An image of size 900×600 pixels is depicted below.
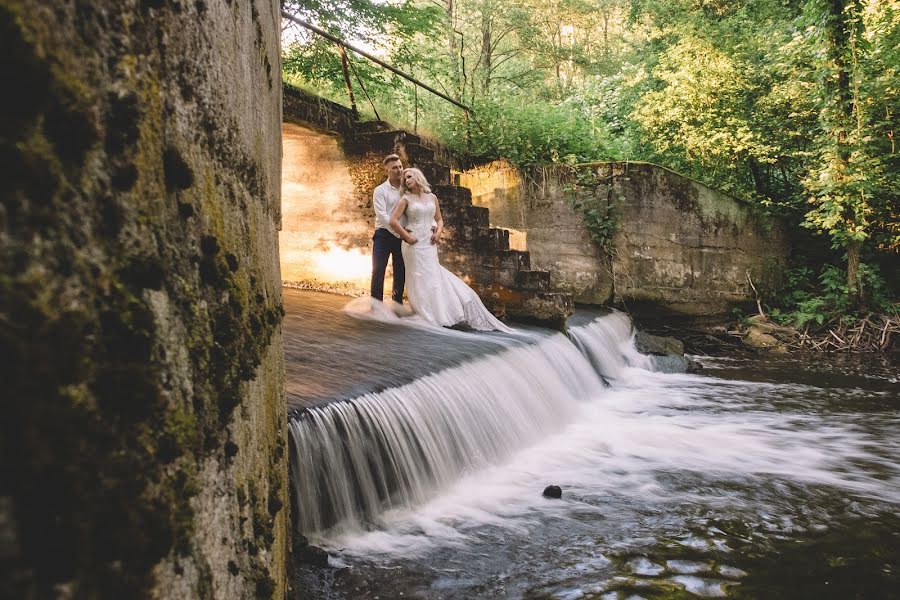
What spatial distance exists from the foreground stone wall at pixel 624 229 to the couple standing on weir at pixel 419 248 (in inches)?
142

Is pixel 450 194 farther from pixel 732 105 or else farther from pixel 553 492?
pixel 732 105

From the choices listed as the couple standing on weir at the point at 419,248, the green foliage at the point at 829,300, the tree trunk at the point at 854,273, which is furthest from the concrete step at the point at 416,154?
the tree trunk at the point at 854,273

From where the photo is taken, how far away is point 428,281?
787cm

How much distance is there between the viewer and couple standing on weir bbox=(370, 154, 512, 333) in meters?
7.71

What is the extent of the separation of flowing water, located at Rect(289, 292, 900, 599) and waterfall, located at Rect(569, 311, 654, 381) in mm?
1954

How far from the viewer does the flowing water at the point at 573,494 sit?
3158mm

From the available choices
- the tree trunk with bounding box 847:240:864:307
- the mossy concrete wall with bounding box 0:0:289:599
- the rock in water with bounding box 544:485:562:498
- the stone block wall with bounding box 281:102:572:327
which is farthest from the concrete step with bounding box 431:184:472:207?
the tree trunk with bounding box 847:240:864:307

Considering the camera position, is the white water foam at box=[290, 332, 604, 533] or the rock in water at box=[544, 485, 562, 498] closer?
the white water foam at box=[290, 332, 604, 533]

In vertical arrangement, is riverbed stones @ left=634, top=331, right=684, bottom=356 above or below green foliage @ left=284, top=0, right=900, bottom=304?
below

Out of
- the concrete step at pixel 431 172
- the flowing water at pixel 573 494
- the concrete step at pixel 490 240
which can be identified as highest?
the concrete step at pixel 431 172

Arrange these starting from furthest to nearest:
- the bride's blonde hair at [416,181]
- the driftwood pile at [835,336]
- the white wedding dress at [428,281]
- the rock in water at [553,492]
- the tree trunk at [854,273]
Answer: the tree trunk at [854,273] < the driftwood pile at [835,336] < the white wedding dress at [428,281] < the bride's blonde hair at [416,181] < the rock in water at [553,492]

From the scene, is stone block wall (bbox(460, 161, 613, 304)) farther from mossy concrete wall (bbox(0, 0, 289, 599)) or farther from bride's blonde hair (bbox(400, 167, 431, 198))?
mossy concrete wall (bbox(0, 0, 289, 599))

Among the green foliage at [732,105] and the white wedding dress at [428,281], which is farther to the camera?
the green foliage at [732,105]

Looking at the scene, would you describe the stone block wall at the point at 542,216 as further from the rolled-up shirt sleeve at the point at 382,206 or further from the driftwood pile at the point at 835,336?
the rolled-up shirt sleeve at the point at 382,206
